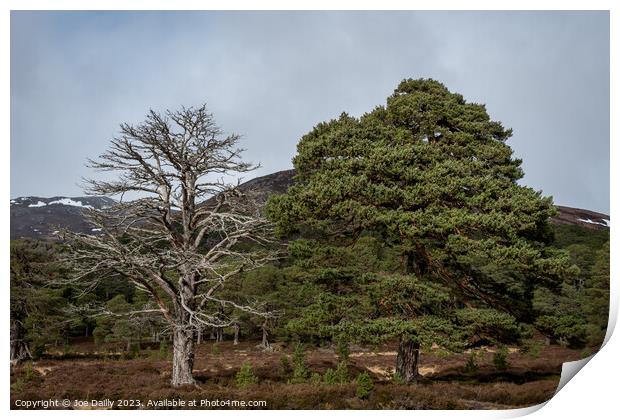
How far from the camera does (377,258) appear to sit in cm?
1351

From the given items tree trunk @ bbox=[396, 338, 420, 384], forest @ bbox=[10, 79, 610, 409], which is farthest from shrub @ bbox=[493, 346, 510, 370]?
tree trunk @ bbox=[396, 338, 420, 384]

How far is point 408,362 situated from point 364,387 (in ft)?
6.68

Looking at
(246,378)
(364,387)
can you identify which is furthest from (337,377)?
(246,378)

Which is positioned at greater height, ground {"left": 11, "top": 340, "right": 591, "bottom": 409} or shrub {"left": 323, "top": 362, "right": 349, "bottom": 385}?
shrub {"left": 323, "top": 362, "right": 349, "bottom": 385}

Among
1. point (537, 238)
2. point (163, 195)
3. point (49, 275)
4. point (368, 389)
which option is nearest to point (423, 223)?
point (537, 238)

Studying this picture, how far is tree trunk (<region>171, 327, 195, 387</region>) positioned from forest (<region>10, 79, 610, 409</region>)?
0.04m

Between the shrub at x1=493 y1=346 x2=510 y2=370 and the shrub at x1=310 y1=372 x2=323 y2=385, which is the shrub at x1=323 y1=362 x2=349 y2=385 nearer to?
the shrub at x1=310 y1=372 x2=323 y2=385

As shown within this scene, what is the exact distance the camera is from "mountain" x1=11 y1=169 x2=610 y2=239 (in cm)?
1373

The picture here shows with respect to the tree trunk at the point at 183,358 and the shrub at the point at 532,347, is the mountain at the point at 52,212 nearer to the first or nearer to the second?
the tree trunk at the point at 183,358

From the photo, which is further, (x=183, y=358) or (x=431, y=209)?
(x=183, y=358)

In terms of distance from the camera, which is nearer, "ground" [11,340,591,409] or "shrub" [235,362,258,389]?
"ground" [11,340,591,409]

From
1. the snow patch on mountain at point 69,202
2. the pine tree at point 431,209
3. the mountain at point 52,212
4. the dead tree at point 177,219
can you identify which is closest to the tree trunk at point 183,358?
the dead tree at point 177,219

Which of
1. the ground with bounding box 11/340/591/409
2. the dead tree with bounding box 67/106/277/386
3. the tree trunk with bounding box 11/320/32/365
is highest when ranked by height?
the dead tree with bounding box 67/106/277/386

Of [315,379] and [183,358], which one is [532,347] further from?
[183,358]
